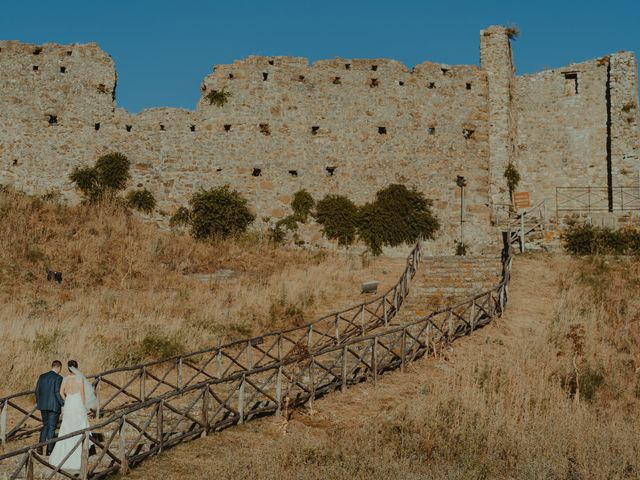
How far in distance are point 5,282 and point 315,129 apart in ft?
41.7

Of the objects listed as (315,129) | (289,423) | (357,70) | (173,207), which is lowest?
(289,423)

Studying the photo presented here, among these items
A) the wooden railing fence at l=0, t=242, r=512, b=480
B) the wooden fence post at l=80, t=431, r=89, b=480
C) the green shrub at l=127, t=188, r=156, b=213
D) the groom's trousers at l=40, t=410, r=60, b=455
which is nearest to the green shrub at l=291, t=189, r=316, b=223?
the green shrub at l=127, t=188, r=156, b=213

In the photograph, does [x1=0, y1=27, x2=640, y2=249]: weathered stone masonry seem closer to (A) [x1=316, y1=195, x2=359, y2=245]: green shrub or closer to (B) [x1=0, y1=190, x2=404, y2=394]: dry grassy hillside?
(A) [x1=316, y1=195, x2=359, y2=245]: green shrub

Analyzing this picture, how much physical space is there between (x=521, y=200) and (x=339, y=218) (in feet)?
24.6

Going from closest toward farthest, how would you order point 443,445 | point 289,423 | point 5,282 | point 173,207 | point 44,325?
point 443,445 < point 289,423 < point 44,325 < point 5,282 < point 173,207

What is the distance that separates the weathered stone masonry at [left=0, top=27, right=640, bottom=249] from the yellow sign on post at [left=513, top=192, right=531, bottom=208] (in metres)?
1.33

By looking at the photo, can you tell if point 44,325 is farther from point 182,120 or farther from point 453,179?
point 453,179

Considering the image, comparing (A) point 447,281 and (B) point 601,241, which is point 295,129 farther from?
(B) point 601,241

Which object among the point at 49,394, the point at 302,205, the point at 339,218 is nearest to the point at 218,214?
the point at 302,205

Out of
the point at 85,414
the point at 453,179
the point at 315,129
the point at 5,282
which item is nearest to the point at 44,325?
the point at 5,282

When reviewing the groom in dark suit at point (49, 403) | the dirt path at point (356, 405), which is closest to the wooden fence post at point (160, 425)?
the dirt path at point (356, 405)

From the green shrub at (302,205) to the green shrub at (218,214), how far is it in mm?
1602

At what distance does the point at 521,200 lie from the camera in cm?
2820

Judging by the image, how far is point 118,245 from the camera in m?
22.7
